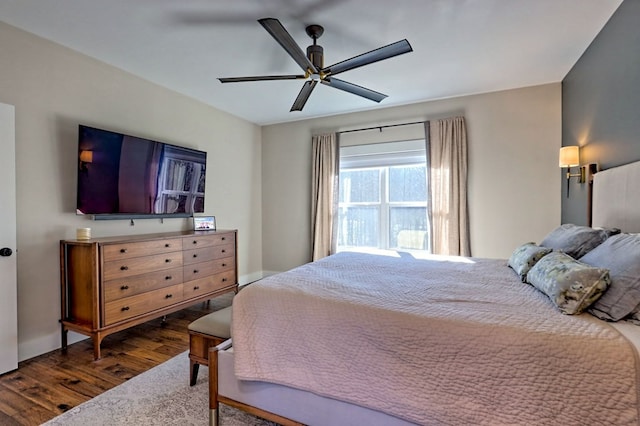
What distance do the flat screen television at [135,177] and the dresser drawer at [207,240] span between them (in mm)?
512

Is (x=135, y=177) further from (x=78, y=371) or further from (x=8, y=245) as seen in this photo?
(x=78, y=371)

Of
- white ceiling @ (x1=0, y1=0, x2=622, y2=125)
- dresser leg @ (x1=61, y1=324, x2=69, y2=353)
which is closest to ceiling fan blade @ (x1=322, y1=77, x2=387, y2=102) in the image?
white ceiling @ (x1=0, y1=0, x2=622, y2=125)

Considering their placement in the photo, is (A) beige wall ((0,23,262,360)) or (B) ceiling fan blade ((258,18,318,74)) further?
(A) beige wall ((0,23,262,360))

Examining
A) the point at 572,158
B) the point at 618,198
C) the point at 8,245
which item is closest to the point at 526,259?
the point at 618,198

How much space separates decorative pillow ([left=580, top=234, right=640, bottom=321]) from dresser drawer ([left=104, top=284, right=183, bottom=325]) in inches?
130

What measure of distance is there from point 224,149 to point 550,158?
14.2 ft

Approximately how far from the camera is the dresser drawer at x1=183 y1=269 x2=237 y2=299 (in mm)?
3515

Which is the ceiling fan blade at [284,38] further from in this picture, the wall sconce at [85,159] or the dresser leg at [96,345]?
the dresser leg at [96,345]

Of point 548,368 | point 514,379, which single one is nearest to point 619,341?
point 548,368

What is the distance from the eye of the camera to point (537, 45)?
2.83 metres

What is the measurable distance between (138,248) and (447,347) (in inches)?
111

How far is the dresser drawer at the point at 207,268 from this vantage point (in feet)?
11.5

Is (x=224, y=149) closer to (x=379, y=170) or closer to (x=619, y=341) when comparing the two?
(x=379, y=170)

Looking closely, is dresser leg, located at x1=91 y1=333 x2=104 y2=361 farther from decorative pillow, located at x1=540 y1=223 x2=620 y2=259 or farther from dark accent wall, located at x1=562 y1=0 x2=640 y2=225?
dark accent wall, located at x1=562 y1=0 x2=640 y2=225
